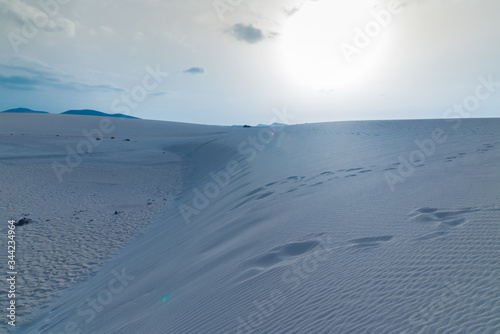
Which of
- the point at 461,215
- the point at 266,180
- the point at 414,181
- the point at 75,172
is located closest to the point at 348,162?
the point at 266,180

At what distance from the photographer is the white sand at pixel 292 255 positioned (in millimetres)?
2076

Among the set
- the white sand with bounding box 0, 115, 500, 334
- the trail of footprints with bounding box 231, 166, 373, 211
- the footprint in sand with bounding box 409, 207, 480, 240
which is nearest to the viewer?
the white sand with bounding box 0, 115, 500, 334

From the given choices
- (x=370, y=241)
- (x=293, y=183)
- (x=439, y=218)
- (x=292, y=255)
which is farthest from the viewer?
(x=293, y=183)

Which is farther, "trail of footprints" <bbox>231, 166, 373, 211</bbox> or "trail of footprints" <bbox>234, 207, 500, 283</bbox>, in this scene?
"trail of footprints" <bbox>231, 166, 373, 211</bbox>

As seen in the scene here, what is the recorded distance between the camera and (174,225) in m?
7.61

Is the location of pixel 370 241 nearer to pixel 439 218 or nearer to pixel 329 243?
pixel 329 243

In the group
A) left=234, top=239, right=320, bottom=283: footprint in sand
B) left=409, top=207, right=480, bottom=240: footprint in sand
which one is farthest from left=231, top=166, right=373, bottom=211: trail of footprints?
left=234, top=239, right=320, bottom=283: footprint in sand

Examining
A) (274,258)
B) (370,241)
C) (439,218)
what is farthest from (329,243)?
(439,218)

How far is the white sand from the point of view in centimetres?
208

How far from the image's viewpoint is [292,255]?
10.4 ft

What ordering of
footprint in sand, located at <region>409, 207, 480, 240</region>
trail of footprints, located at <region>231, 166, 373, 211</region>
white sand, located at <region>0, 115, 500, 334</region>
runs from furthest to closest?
trail of footprints, located at <region>231, 166, 373, 211</region> → footprint in sand, located at <region>409, 207, 480, 240</region> → white sand, located at <region>0, 115, 500, 334</region>

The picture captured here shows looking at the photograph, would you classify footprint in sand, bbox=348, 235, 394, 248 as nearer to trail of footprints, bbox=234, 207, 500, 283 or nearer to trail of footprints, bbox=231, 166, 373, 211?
trail of footprints, bbox=234, 207, 500, 283

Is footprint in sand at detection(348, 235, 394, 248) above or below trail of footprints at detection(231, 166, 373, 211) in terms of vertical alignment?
below

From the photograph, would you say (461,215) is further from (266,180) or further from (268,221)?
(266,180)
